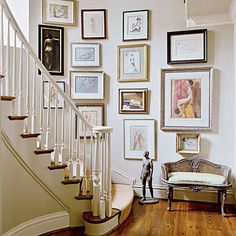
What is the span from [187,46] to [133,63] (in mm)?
807

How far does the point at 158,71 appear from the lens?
4.22 m

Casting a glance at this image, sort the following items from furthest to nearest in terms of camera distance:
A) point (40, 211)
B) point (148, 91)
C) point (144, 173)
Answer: point (148, 91)
point (144, 173)
point (40, 211)

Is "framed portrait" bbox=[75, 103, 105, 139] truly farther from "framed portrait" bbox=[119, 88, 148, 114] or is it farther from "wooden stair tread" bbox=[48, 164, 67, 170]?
"wooden stair tread" bbox=[48, 164, 67, 170]

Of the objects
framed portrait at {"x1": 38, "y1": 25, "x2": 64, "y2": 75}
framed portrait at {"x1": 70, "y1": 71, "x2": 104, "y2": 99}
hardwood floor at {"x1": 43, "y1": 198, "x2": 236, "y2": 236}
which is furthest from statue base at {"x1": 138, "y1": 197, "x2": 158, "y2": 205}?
framed portrait at {"x1": 38, "y1": 25, "x2": 64, "y2": 75}

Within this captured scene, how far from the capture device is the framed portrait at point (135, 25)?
4.25 m

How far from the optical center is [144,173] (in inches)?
154

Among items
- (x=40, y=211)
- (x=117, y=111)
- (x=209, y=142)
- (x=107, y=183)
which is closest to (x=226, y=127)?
(x=209, y=142)

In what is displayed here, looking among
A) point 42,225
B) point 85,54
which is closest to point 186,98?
point 85,54

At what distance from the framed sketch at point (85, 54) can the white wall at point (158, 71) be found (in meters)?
0.09

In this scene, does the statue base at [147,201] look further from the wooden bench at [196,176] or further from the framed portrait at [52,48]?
the framed portrait at [52,48]

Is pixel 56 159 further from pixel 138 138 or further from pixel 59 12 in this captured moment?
pixel 59 12

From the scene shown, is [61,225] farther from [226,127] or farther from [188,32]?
[188,32]

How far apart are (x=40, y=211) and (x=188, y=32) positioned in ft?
9.96

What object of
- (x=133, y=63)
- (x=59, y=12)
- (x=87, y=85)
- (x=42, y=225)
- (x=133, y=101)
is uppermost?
(x=59, y=12)
